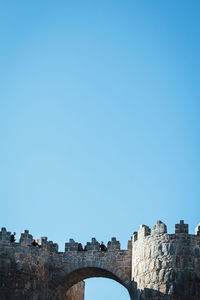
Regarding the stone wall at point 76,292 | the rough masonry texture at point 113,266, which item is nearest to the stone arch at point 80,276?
the rough masonry texture at point 113,266

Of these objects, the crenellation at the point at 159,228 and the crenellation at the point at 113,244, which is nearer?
the crenellation at the point at 159,228

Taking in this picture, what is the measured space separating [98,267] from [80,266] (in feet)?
3.40

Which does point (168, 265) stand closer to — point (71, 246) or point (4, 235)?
point (71, 246)

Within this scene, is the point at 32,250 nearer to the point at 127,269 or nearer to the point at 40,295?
the point at 40,295

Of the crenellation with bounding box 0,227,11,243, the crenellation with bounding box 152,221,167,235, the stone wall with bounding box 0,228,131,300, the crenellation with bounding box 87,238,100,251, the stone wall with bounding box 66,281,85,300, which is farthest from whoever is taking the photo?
the stone wall with bounding box 66,281,85,300

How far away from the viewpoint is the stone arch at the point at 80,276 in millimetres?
30841

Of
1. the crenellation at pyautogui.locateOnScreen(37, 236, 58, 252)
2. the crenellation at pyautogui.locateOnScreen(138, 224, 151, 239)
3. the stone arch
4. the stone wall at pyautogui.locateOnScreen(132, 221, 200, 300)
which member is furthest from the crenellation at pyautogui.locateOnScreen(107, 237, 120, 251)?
the crenellation at pyautogui.locateOnScreen(37, 236, 58, 252)

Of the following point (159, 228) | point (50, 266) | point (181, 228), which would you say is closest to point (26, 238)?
point (50, 266)

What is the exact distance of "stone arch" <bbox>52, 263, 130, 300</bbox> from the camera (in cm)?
3084

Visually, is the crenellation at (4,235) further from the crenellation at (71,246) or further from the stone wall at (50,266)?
the crenellation at (71,246)

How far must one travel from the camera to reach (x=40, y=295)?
3005cm

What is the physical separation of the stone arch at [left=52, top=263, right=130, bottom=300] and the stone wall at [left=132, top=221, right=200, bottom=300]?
189 centimetres

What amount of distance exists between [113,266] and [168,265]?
170 inches

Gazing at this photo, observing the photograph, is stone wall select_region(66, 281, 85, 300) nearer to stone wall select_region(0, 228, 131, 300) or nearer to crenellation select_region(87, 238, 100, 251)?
stone wall select_region(0, 228, 131, 300)
